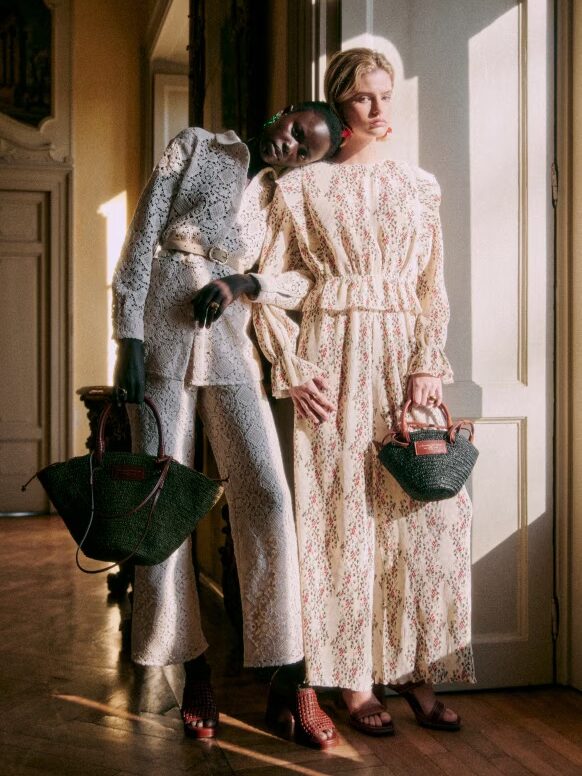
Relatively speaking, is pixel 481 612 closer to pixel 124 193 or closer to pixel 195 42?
pixel 195 42

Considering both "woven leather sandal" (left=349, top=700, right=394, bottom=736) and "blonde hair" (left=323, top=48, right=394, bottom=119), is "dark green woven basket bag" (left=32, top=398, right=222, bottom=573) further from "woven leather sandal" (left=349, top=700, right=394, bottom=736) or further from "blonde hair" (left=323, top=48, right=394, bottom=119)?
"blonde hair" (left=323, top=48, right=394, bottom=119)

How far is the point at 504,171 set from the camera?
8.88ft

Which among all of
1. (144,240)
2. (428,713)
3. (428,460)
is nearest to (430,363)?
(428,460)

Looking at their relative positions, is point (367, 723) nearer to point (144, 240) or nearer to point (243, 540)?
point (243, 540)

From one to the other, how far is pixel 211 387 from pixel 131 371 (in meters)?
0.24

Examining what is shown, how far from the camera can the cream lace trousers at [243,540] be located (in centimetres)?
220

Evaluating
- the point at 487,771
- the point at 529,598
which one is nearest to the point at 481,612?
the point at 529,598

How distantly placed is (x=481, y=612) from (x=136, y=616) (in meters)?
1.09

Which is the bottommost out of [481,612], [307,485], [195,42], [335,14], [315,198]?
[481,612]

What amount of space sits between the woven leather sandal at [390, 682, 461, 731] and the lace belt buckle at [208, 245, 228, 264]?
1.26 meters

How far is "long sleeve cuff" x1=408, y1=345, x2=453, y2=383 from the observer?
2289 mm

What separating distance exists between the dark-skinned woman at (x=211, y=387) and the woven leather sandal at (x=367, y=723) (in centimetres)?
11

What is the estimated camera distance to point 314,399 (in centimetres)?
228

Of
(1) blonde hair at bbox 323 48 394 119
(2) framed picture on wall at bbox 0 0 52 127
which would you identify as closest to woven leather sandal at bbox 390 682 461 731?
(1) blonde hair at bbox 323 48 394 119
